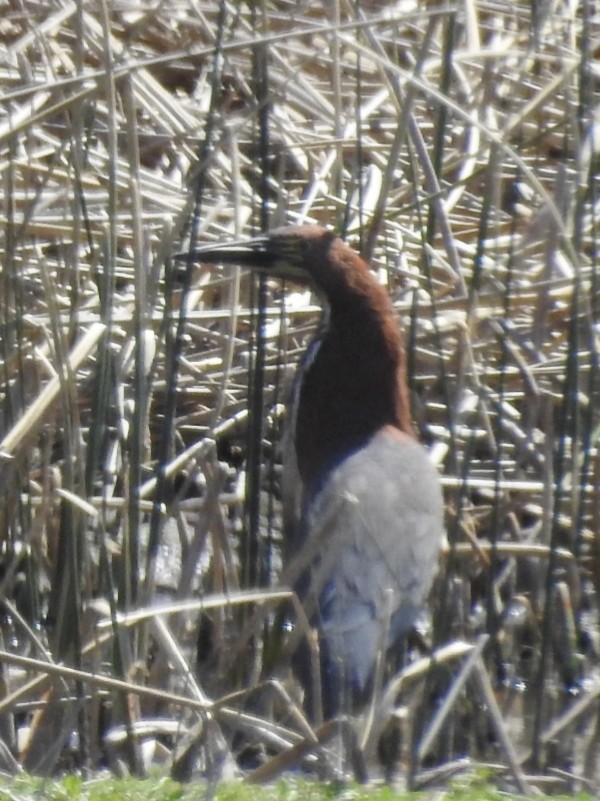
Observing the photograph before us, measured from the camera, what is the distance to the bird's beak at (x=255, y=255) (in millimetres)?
3764

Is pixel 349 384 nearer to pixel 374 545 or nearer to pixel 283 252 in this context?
pixel 283 252

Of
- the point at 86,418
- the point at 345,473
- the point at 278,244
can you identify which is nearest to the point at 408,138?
the point at 278,244

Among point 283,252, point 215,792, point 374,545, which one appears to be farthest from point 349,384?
point 215,792

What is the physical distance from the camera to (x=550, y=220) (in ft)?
11.1

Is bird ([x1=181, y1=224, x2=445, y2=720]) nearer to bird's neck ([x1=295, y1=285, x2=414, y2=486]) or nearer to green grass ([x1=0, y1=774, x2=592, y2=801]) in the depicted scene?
bird's neck ([x1=295, y1=285, x2=414, y2=486])

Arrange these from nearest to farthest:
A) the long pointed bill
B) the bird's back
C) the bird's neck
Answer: the bird's back < the long pointed bill < the bird's neck

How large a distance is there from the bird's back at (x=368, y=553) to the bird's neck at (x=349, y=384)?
0.08 m

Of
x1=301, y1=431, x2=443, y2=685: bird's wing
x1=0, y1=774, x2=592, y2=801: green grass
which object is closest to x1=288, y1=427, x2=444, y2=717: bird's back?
x1=301, y1=431, x2=443, y2=685: bird's wing

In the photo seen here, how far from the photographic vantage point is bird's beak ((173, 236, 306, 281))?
3764mm

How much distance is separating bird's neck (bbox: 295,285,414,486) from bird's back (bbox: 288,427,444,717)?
77 mm

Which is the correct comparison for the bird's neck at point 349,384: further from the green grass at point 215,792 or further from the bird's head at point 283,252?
the green grass at point 215,792

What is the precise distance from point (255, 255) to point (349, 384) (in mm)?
554

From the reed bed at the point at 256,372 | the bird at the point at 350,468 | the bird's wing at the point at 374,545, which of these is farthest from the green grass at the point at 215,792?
the bird's wing at the point at 374,545

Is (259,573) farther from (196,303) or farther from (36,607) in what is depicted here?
(196,303)
